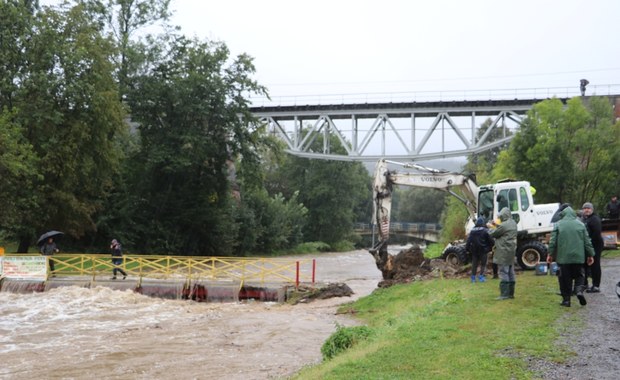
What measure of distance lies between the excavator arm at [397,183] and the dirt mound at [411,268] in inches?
17.5

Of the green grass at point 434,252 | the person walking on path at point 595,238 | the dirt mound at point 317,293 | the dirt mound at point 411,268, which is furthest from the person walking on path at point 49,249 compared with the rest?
the green grass at point 434,252

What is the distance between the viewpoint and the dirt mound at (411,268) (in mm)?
19775

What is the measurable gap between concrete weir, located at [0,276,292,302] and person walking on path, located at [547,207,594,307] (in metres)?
13.4

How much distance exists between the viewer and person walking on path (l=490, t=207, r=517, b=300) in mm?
12508

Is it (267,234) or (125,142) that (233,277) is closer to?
(125,142)

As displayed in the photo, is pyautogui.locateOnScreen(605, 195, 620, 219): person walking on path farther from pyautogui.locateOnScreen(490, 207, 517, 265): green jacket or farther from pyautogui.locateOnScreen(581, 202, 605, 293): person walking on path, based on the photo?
pyautogui.locateOnScreen(490, 207, 517, 265): green jacket

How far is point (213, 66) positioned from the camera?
39594mm

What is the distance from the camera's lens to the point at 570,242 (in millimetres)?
10758

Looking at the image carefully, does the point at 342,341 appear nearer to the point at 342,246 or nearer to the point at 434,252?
the point at 434,252

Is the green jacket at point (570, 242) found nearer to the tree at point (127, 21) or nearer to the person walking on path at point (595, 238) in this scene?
the person walking on path at point (595, 238)

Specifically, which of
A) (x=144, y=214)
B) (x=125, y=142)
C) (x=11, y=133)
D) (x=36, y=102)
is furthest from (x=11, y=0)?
(x=144, y=214)

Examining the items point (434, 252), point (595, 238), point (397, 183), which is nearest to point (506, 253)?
point (595, 238)

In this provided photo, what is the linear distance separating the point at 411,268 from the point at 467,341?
13.0 metres

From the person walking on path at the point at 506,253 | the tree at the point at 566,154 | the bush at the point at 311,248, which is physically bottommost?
the bush at the point at 311,248
